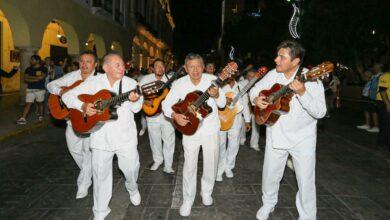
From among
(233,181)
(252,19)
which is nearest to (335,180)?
(233,181)

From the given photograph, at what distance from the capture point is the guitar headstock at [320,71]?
3.50m

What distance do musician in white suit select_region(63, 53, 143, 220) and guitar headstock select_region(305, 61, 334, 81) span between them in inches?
80.2

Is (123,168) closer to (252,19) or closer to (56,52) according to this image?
(56,52)

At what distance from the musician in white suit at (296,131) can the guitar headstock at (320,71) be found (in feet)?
0.78

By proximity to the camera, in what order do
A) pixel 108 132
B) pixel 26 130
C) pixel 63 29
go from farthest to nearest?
pixel 63 29
pixel 26 130
pixel 108 132

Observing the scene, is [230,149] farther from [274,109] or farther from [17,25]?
[17,25]

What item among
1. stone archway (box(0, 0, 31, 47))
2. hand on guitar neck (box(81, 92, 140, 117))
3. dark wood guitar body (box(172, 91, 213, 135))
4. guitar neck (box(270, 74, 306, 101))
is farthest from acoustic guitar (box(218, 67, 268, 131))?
stone archway (box(0, 0, 31, 47))

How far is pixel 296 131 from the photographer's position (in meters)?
4.08

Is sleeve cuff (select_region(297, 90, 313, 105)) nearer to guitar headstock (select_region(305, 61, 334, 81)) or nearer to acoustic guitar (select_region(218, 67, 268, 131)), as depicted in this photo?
guitar headstock (select_region(305, 61, 334, 81))

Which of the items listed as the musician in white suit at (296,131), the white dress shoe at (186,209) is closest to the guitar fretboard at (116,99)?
the musician in white suit at (296,131)

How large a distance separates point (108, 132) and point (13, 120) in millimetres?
8398

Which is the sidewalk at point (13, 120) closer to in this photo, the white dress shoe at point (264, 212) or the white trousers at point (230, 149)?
the white trousers at point (230, 149)

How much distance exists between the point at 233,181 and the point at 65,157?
154 inches

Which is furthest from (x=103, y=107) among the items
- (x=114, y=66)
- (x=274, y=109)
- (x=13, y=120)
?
(x=13, y=120)
